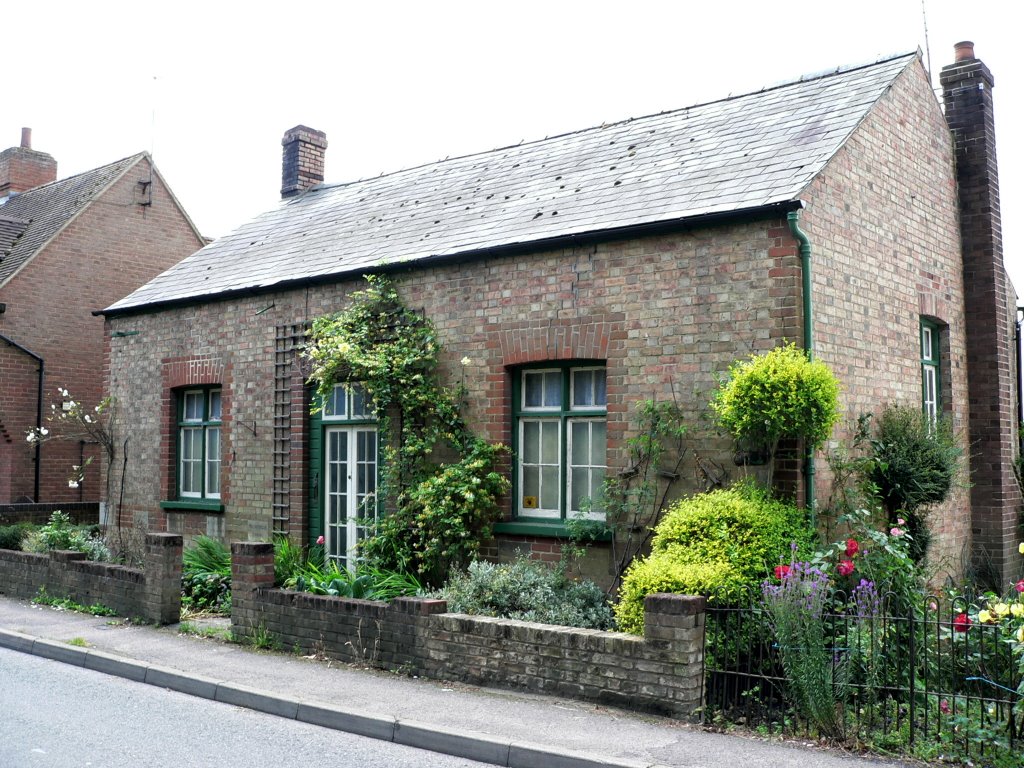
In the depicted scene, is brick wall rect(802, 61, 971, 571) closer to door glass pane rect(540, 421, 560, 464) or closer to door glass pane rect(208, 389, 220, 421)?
door glass pane rect(540, 421, 560, 464)

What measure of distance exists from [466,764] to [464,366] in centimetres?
557

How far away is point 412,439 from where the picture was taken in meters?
11.4

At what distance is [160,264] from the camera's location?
22.4 m

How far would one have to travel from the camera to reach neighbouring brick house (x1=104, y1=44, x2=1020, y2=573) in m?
9.44

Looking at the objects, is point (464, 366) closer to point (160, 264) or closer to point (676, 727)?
point (676, 727)

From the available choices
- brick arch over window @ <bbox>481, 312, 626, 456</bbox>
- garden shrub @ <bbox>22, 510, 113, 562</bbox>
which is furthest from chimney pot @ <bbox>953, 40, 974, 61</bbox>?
garden shrub @ <bbox>22, 510, 113, 562</bbox>

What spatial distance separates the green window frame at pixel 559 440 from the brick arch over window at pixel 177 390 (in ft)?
17.4

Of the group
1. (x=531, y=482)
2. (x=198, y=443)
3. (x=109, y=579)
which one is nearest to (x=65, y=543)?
(x=198, y=443)

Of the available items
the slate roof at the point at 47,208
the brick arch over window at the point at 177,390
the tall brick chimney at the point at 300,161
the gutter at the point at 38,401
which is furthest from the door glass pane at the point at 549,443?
the slate roof at the point at 47,208

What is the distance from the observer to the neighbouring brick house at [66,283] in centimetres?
1950

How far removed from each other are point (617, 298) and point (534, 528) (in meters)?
2.58

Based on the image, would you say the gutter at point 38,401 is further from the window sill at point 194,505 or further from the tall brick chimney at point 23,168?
the tall brick chimney at point 23,168

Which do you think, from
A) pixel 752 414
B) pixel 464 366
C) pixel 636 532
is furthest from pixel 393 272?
pixel 752 414

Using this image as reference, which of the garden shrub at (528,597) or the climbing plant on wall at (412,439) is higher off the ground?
the climbing plant on wall at (412,439)
